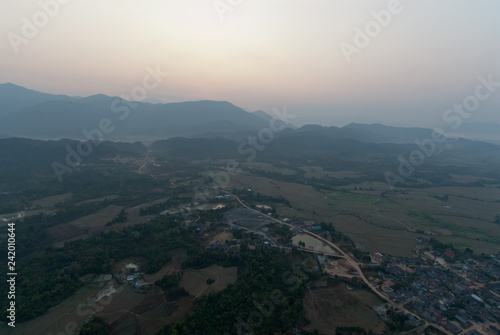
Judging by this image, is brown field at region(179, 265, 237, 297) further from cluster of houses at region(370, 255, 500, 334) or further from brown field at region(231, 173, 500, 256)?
brown field at region(231, 173, 500, 256)

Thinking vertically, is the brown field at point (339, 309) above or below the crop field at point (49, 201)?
below

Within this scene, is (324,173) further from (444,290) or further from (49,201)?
(49,201)

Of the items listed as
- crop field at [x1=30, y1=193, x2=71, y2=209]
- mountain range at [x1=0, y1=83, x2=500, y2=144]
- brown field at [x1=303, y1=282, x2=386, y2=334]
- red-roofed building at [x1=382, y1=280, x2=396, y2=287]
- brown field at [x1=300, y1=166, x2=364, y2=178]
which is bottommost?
brown field at [x1=303, y1=282, x2=386, y2=334]

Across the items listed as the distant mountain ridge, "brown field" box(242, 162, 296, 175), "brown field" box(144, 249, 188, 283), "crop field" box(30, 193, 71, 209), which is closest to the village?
"brown field" box(144, 249, 188, 283)

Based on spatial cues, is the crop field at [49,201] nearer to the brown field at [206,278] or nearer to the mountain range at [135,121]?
the brown field at [206,278]

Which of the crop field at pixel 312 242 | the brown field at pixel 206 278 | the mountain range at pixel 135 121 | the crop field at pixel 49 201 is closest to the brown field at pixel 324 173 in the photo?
the crop field at pixel 312 242

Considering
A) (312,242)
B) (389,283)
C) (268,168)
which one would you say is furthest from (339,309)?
(268,168)
